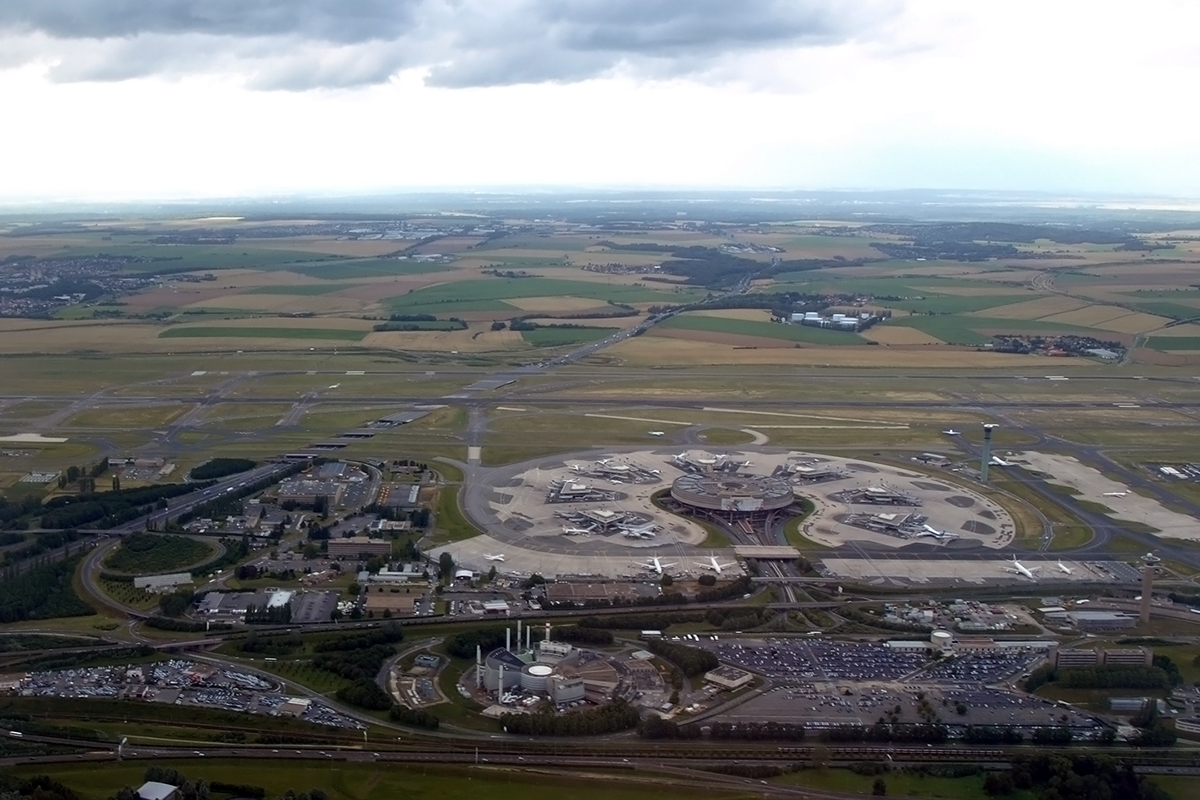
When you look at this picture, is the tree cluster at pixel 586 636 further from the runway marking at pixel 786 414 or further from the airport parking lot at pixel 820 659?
the runway marking at pixel 786 414

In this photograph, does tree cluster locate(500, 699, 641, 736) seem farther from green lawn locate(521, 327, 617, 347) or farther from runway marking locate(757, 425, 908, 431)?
green lawn locate(521, 327, 617, 347)

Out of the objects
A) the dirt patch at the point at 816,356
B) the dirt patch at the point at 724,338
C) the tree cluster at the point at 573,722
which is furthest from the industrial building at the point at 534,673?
the dirt patch at the point at 724,338

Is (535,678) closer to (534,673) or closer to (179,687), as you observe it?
(534,673)

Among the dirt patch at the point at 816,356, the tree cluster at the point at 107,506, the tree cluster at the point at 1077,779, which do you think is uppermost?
the dirt patch at the point at 816,356

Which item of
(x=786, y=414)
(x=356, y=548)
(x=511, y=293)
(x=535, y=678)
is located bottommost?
(x=535, y=678)

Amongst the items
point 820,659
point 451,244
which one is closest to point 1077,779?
point 820,659

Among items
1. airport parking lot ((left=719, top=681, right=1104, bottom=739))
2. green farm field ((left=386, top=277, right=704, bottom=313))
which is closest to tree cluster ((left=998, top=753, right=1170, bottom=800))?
airport parking lot ((left=719, top=681, right=1104, bottom=739))
